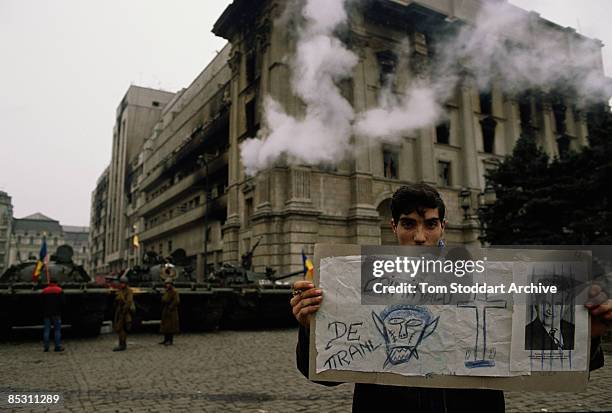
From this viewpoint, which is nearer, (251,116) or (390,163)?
(390,163)

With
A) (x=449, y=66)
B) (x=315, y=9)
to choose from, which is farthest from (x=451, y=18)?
(x=315, y=9)

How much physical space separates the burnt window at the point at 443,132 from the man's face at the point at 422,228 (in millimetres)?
27029

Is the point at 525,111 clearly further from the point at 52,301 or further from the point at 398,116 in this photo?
the point at 52,301

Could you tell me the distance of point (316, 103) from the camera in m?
21.4

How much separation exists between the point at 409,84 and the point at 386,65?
5.63ft

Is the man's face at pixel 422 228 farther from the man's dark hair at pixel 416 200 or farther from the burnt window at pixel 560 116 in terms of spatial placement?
the burnt window at pixel 560 116

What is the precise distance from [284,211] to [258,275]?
208 inches

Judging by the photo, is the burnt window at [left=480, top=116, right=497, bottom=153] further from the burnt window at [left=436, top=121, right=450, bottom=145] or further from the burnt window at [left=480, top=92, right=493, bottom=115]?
the burnt window at [left=436, top=121, right=450, bottom=145]

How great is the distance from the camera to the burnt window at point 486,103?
28.9 meters

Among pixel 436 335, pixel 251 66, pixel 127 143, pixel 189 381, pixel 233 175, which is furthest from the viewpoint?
pixel 127 143

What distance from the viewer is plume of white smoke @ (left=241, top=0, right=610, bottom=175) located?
2131 cm

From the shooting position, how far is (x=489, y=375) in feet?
5.67

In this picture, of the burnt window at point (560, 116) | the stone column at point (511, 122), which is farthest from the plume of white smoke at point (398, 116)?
the burnt window at point (560, 116)

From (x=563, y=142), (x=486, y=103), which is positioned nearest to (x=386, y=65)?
(x=486, y=103)
